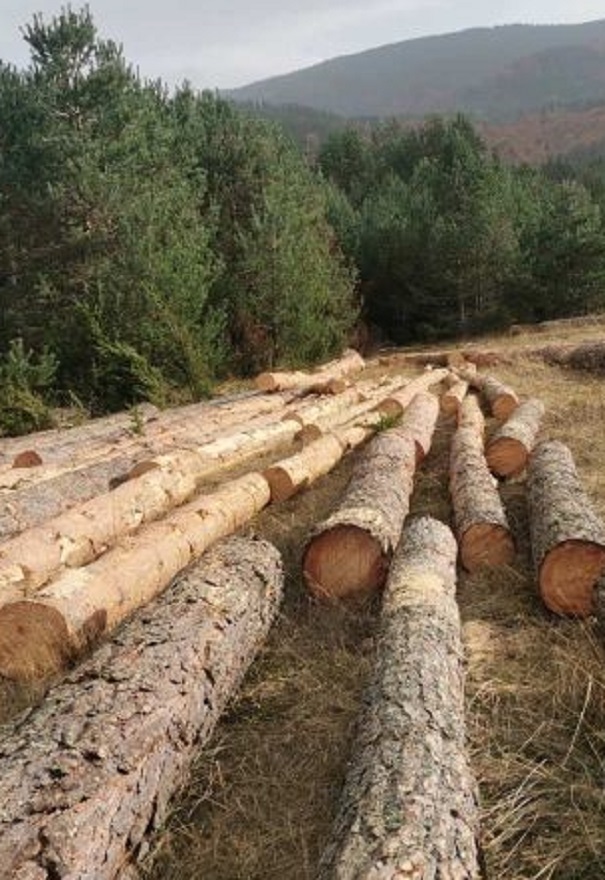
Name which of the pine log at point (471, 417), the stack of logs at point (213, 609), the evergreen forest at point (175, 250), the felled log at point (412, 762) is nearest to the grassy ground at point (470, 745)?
the stack of logs at point (213, 609)

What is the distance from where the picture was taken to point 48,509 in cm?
717

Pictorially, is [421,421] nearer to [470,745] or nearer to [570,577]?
[570,577]

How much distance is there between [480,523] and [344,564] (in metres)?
1.09

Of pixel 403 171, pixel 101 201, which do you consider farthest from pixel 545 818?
pixel 403 171

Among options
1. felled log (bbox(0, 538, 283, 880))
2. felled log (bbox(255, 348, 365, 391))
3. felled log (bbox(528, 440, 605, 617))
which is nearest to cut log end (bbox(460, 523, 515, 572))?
felled log (bbox(528, 440, 605, 617))

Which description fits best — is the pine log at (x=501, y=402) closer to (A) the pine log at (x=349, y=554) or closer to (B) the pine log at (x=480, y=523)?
(B) the pine log at (x=480, y=523)

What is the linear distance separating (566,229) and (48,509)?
76.0ft

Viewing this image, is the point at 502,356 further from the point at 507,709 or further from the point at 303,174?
the point at 507,709

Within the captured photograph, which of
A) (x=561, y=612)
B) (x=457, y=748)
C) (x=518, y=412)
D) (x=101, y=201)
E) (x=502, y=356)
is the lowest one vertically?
(x=502, y=356)

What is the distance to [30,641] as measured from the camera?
462 cm

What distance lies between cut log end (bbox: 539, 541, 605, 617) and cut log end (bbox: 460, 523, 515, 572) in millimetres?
753

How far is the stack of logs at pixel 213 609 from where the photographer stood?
291cm

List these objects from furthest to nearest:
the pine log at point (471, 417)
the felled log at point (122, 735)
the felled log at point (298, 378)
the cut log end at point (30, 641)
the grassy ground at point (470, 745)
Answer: the felled log at point (298, 378), the pine log at point (471, 417), the cut log end at point (30, 641), the grassy ground at point (470, 745), the felled log at point (122, 735)

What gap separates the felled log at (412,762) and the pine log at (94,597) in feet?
5.47
